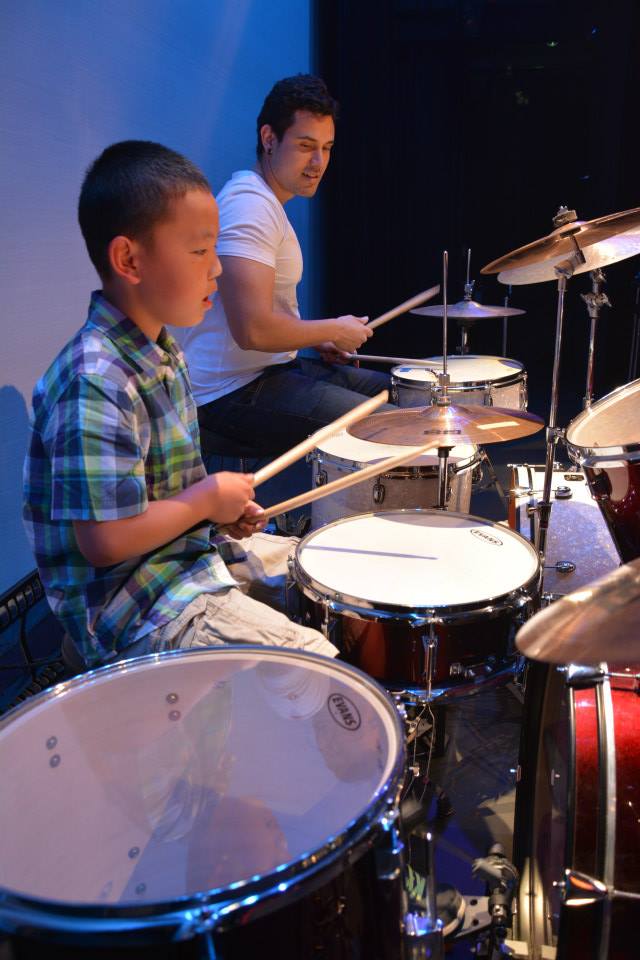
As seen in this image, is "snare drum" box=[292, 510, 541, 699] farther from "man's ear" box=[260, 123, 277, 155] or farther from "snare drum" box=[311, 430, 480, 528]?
"man's ear" box=[260, 123, 277, 155]

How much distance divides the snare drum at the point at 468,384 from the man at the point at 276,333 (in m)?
0.46

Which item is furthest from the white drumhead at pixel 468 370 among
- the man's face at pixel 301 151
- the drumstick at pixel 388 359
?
the man's face at pixel 301 151

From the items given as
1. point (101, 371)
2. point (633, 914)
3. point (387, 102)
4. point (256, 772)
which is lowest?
point (633, 914)

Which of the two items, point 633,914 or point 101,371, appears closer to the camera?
point 633,914

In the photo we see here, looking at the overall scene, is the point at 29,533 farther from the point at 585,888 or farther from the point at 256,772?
the point at 585,888

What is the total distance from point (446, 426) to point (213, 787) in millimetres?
1044

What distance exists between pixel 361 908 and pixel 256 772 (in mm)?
302

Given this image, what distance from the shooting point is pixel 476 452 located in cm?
217

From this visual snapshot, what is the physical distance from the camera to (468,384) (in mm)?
2816

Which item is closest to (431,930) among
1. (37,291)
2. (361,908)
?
(361,908)

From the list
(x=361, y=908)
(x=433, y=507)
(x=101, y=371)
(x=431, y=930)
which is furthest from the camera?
(x=433, y=507)

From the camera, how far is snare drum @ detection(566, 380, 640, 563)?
1.40 meters

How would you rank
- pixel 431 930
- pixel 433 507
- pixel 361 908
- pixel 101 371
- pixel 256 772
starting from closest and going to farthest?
pixel 361 908, pixel 431 930, pixel 256 772, pixel 101 371, pixel 433 507

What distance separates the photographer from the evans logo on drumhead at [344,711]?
99 cm
